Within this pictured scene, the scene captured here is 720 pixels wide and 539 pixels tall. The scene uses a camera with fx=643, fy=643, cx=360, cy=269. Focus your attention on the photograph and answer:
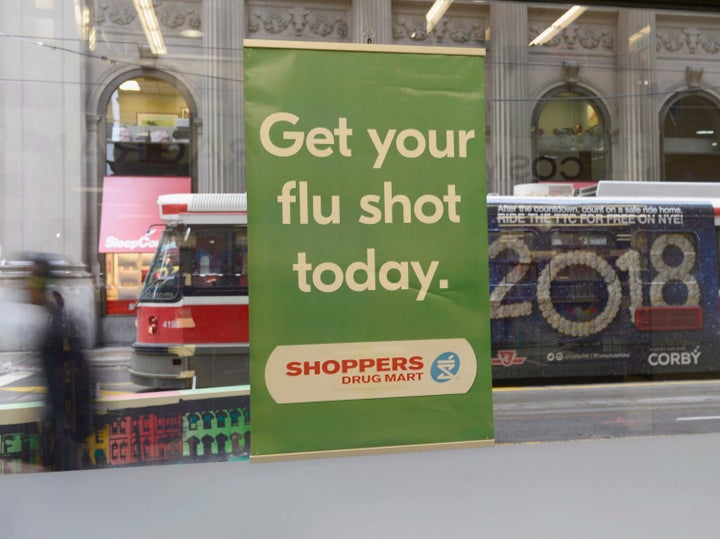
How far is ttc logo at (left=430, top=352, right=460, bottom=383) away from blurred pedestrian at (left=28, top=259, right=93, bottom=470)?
9.53 ft

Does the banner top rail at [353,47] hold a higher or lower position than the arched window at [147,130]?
lower

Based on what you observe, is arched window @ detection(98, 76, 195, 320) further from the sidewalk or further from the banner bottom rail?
the banner bottom rail

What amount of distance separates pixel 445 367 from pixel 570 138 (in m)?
5.21

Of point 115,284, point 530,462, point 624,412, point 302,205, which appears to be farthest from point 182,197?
point 624,412

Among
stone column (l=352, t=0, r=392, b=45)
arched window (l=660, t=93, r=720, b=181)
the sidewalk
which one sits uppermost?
stone column (l=352, t=0, r=392, b=45)

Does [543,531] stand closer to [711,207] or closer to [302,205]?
[302,205]

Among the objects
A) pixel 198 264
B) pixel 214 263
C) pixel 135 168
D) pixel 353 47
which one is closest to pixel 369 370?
pixel 353 47

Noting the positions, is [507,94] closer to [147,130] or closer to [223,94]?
[223,94]

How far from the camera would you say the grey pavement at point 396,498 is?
2.76 meters

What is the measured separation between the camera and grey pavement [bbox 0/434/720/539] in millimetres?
2756

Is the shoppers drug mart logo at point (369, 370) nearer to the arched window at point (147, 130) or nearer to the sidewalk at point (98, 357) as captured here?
the sidewalk at point (98, 357)

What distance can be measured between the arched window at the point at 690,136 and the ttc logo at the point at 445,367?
5.23 meters

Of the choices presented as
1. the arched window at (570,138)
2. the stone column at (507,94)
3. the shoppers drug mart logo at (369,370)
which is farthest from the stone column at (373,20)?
the shoppers drug mart logo at (369,370)

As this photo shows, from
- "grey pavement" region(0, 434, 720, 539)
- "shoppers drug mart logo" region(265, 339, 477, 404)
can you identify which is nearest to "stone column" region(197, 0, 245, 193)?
"shoppers drug mart logo" region(265, 339, 477, 404)
